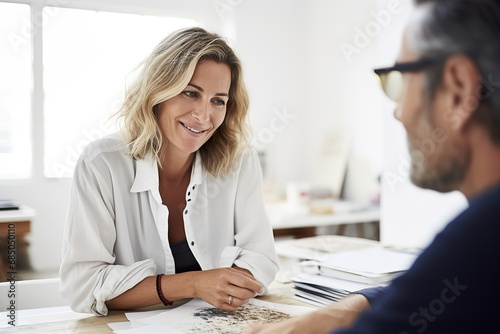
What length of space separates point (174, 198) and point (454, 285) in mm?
1137

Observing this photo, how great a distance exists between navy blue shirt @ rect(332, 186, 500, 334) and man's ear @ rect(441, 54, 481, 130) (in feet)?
0.31

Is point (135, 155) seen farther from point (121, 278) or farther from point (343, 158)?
point (343, 158)

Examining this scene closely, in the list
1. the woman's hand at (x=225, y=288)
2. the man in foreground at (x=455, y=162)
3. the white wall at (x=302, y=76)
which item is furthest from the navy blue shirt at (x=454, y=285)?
the white wall at (x=302, y=76)

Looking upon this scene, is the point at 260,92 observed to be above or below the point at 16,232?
above

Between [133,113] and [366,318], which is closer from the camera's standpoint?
[366,318]

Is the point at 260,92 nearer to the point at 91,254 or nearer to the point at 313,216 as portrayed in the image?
the point at 313,216

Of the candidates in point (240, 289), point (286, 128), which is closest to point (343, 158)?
point (286, 128)

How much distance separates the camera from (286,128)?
451 centimetres

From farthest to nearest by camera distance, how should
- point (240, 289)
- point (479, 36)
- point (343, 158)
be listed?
point (343, 158) < point (240, 289) < point (479, 36)

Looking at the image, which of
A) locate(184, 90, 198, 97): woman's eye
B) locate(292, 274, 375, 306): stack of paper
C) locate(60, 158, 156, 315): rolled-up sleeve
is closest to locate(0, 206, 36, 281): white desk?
locate(60, 158, 156, 315): rolled-up sleeve

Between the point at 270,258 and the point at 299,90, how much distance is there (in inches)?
121

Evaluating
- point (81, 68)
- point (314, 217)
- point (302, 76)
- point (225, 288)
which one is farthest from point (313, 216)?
point (225, 288)

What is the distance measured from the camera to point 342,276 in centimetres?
146

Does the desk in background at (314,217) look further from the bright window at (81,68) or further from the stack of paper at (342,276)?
the stack of paper at (342,276)
